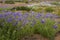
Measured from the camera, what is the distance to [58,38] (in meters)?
5.91

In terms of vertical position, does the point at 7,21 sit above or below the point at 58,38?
above

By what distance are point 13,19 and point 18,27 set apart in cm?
34

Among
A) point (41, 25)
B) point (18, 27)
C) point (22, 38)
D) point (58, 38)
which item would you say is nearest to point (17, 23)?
point (18, 27)

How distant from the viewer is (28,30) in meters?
5.35

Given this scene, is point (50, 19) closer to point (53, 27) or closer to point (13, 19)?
point (53, 27)

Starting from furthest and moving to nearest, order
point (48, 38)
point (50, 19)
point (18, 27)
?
1. point (50, 19)
2. point (48, 38)
3. point (18, 27)

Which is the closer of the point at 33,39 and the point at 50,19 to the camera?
the point at 33,39

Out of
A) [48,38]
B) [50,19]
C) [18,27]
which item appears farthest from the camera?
[50,19]

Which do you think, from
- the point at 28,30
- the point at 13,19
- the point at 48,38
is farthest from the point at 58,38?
the point at 13,19

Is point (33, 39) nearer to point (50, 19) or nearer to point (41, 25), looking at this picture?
point (41, 25)

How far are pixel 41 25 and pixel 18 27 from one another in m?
0.88

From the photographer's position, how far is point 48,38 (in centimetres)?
557

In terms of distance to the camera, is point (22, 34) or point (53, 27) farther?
point (53, 27)

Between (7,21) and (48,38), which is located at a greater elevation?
(7,21)
